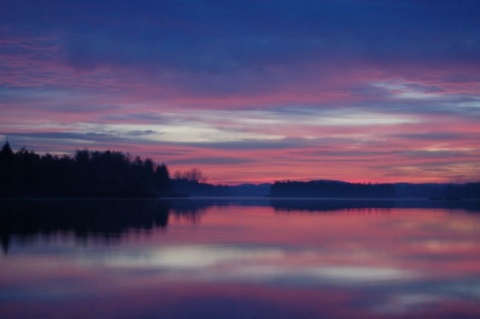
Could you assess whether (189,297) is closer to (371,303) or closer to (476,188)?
(371,303)

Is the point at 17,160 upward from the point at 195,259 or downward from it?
upward

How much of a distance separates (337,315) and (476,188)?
164m

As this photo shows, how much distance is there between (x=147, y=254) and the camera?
15.8m

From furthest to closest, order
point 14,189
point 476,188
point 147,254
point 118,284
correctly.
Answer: point 476,188 < point 14,189 < point 147,254 < point 118,284

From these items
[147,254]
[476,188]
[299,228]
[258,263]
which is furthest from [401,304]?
[476,188]

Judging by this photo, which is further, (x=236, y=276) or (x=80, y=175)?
(x=80, y=175)

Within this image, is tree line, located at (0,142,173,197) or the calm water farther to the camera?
tree line, located at (0,142,173,197)

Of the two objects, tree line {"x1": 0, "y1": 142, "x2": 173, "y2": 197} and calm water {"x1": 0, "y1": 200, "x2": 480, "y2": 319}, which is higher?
tree line {"x1": 0, "y1": 142, "x2": 173, "y2": 197}

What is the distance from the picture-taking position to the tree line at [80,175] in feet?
265

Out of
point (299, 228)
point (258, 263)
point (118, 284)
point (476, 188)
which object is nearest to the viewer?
point (118, 284)

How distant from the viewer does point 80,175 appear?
9581cm

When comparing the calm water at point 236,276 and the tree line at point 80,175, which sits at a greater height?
the tree line at point 80,175

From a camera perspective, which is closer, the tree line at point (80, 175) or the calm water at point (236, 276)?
the calm water at point (236, 276)

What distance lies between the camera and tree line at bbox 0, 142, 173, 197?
80.8m
